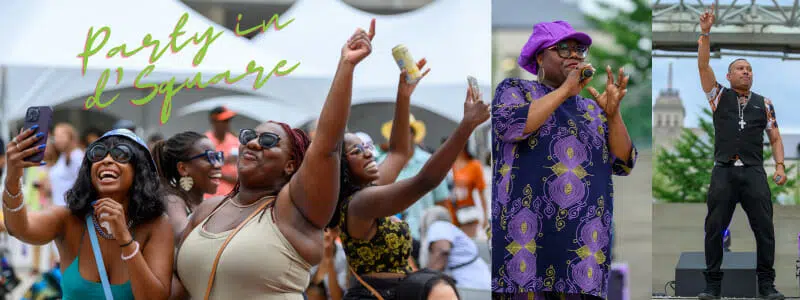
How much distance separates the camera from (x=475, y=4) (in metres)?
10.9

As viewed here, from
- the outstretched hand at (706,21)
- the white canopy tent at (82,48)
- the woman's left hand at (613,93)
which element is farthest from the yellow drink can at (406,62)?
the white canopy tent at (82,48)

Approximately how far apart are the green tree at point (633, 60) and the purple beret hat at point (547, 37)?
6.3 inches

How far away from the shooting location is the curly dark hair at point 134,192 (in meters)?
3.57

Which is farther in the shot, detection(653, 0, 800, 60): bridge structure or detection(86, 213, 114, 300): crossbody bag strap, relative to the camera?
detection(653, 0, 800, 60): bridge structure

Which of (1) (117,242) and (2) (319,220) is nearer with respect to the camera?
(2) (319,220)

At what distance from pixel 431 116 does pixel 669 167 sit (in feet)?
A: 20.4

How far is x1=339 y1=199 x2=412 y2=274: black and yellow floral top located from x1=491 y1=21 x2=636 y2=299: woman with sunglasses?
1.69 ft

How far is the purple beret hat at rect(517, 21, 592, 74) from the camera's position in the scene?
3.94 meters

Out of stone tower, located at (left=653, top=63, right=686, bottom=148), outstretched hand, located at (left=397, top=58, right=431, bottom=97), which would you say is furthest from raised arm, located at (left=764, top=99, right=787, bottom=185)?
outstretched hand, located at (left=397, top=58, right=431, bottom=97)

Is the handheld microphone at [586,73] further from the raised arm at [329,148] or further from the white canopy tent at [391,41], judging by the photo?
the white canopy tent at [391,41]

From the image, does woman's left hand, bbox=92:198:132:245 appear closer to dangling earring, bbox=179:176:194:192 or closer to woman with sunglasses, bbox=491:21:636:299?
woman with sunglasses, bbox=491:21:636:299

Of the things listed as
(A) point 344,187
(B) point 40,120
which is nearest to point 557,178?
(A) point 344,187

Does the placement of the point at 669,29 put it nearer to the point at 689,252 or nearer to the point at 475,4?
the point at 689,252

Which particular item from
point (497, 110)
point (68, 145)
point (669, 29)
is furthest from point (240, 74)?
point (497, 110)
